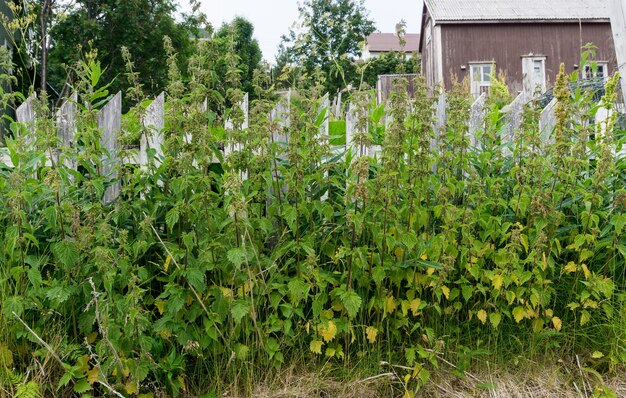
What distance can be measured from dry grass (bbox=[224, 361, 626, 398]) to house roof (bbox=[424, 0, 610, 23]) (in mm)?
22527

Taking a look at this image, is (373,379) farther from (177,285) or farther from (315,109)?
(315,109)

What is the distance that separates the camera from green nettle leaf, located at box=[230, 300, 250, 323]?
88.0 inches

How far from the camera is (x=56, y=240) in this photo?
2.40 m

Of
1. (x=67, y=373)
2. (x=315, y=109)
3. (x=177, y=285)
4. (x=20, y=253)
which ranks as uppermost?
(x=315, y=109)

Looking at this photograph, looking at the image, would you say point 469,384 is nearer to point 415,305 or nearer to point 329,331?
point 415,305

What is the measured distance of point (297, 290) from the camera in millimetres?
2350

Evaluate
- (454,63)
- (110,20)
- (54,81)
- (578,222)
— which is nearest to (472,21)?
(454,63)

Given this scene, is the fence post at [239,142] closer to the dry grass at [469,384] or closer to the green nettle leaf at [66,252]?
the green nettle leaf at [66,252]

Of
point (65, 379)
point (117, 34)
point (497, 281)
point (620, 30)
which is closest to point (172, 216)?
point (65, 379)

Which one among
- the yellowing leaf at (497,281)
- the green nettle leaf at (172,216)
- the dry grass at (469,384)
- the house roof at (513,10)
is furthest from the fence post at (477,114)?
the house roof at (513,10)

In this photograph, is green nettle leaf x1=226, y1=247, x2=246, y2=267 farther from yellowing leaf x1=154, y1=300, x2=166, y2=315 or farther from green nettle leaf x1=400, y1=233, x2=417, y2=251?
green nettle leaf x1=400, y1=233, x2=417, y2=251

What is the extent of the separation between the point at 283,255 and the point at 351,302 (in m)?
0.40

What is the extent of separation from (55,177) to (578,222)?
225cm

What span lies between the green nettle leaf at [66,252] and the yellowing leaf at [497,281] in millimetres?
1673
